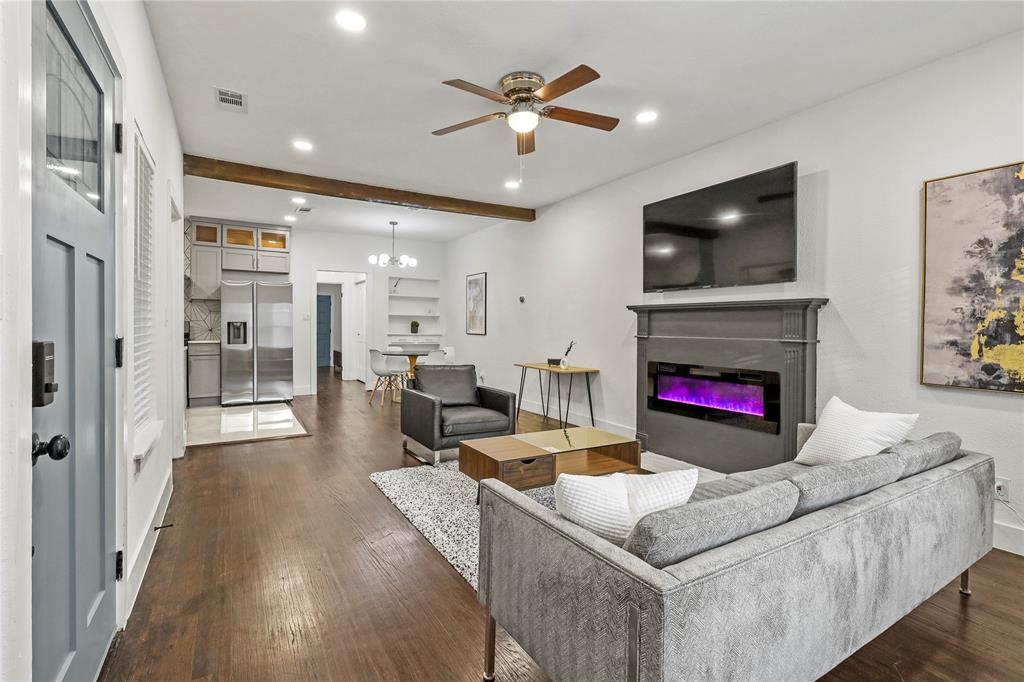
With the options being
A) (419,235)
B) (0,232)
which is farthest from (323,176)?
(0,232)

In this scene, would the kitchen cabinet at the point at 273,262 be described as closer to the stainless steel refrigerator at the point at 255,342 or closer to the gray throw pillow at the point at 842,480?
the stainless steel refrigerator at the point at 255,342

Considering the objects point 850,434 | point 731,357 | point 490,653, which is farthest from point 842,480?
point 731,357

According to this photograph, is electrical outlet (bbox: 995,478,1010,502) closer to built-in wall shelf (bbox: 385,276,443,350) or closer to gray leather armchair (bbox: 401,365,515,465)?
gray leather armchair (bbox: 401,365,515,465)

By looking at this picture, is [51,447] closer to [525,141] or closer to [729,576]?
[729,576]

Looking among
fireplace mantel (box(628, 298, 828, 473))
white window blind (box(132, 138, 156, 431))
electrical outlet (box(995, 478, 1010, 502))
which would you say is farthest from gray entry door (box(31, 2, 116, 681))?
electrical outlet (box(995, 478, 1010, 502))

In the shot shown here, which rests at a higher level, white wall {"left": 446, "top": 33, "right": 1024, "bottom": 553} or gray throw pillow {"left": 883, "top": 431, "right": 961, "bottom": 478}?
white wall {"left": 446, "top": 33, "right": 1024, "bottom": 553}

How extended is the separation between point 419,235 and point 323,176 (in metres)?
3.41

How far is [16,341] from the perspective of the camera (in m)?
1.01

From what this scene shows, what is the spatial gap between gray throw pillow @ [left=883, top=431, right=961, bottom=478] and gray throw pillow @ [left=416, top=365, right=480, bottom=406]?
3385mm

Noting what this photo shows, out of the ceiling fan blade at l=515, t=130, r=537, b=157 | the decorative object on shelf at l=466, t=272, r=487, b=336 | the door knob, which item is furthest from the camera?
the decorative object on shelf at l=466, t=272, r=487, b=336

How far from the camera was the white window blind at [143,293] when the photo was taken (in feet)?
7.93

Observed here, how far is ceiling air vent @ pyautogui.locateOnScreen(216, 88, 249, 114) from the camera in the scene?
11.4ft

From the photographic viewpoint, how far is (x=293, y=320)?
821 centimetres

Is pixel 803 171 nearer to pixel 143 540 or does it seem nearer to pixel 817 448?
pixel 817 448
